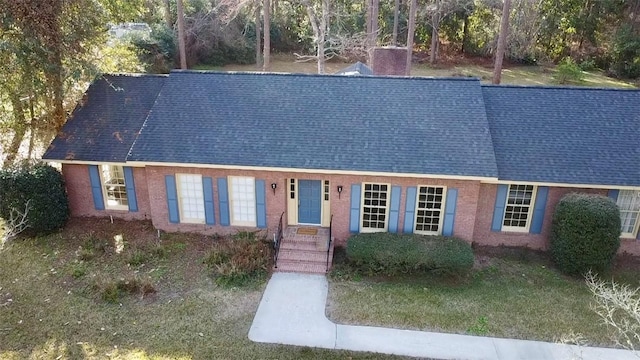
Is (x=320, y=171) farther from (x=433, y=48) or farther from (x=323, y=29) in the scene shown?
(x=433, y=48)

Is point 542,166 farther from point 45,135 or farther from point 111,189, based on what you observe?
point 45,135

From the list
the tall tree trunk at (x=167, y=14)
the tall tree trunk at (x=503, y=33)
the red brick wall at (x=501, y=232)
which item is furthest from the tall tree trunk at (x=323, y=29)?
the tall tree trunk at (x=167, y=14)

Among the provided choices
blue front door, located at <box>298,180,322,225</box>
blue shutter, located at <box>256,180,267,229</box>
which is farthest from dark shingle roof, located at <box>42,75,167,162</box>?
blue front door, located at <box>298,180,322,225</box>

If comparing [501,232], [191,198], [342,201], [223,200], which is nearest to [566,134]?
[501,232]

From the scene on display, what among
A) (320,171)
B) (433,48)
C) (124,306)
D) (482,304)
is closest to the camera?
(124,306)

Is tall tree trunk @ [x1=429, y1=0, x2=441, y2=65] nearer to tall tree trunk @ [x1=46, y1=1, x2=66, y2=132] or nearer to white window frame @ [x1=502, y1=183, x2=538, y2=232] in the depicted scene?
white window frame @ [x1=502, y1=183, x2=538, y2=232]

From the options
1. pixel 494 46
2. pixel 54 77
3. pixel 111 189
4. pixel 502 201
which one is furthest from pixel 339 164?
pixel 494 46

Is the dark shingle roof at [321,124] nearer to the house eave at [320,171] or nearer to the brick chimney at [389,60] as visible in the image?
the house eave at [320,171]
